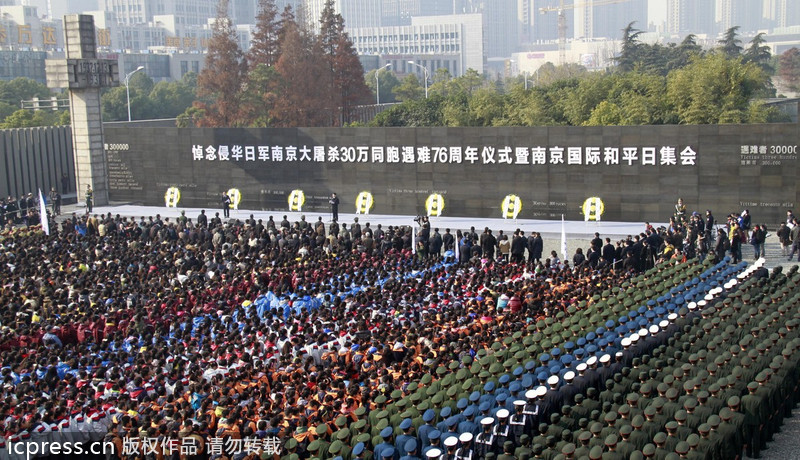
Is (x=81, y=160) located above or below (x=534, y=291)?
above

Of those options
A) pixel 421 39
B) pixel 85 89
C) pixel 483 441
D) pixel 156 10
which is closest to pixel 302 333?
pixel 483 441

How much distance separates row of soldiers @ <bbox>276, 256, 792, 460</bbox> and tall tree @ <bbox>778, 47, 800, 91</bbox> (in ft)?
307

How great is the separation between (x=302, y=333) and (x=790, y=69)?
97.6 meters

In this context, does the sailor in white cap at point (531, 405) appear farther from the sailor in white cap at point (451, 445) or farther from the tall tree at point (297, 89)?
the tall tree at point (297, 89)

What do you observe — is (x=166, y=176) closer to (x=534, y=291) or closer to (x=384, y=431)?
(x=534, y=291)

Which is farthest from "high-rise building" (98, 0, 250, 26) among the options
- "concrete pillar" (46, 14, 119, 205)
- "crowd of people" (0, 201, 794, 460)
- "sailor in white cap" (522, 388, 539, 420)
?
"sailor in white cap" (522, 388, 539, 420)

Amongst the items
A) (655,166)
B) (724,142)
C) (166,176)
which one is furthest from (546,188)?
(166,176)

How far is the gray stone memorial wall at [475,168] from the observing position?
26281 millimetres

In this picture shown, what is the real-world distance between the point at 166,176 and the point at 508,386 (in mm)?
24595

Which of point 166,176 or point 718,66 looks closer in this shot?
point 166,176

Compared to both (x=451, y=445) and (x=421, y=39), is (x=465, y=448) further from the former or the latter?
(x=421, y=39)

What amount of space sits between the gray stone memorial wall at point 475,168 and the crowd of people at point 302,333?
4.71 meters

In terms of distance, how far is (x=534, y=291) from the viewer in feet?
59.1

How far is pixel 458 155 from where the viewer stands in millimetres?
29688
